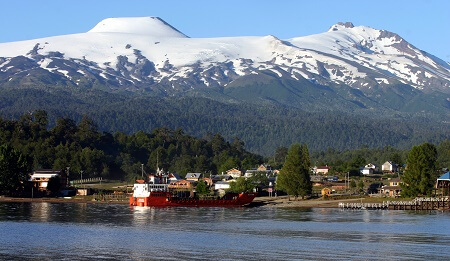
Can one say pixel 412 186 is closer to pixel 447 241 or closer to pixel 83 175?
pixel 447 241

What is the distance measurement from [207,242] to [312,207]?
1935 inches

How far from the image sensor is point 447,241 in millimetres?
71062

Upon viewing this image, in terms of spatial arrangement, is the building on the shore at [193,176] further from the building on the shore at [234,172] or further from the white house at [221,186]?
the white house at [221,186]

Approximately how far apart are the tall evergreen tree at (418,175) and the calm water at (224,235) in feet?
35.0

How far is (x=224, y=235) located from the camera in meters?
76.3

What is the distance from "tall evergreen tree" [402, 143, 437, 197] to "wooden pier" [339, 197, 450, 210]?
3.27m

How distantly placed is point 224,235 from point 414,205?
41259 millimetres

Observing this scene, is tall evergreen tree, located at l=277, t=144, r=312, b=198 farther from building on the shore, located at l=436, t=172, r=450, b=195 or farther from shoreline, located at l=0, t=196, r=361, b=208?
building on the shore, located at l=436, t=172, r=450, b=195

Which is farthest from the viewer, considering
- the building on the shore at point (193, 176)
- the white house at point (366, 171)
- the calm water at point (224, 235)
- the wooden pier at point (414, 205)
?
the white house at point (366, 171)

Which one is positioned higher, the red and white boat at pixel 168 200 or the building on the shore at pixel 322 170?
the building on the shore at pixel 322 170

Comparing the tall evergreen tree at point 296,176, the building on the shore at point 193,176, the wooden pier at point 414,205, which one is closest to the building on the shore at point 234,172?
the building on the shore at point 193,176

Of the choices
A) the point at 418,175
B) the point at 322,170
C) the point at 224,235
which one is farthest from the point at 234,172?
the point at 224,235

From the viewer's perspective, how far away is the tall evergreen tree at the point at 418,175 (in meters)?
116

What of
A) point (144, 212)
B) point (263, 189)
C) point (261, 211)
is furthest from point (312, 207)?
point (263, 189)
